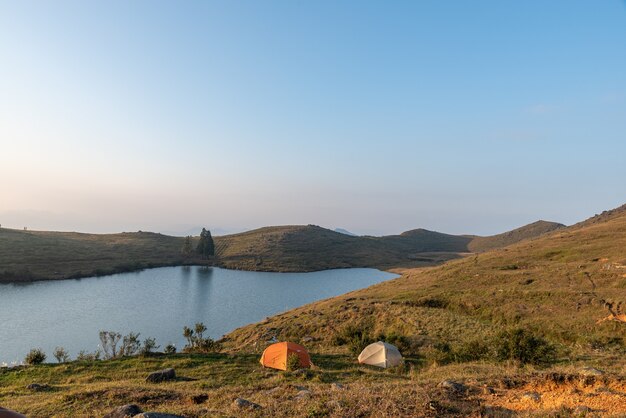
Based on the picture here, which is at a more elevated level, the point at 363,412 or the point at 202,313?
the point at 363,412

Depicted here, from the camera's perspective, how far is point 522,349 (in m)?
20.4

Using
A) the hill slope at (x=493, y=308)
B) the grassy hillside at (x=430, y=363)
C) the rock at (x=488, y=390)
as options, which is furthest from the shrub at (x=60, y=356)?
the rock at (x=488, y=390)

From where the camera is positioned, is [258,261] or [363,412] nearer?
[363,412]

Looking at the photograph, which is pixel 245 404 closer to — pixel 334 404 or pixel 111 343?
pixel 334 404

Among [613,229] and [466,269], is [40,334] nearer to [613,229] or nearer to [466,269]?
[466,269]

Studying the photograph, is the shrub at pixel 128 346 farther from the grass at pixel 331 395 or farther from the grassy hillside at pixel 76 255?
the grassy hillside at pixel 76 255

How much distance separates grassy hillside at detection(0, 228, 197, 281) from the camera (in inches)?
3802

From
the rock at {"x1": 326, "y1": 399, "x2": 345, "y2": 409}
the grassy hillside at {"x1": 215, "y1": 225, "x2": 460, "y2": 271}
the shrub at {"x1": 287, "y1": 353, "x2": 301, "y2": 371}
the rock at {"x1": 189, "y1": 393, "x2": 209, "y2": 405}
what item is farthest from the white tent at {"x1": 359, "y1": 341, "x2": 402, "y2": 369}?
the grassy hillside at {"x1": 215, "y1": 225, "x2": 460, "y2": 271}

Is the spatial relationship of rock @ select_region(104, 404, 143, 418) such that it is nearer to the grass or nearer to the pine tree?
the grass

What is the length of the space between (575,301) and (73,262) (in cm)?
12914

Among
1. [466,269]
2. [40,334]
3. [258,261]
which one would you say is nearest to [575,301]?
[466,269]

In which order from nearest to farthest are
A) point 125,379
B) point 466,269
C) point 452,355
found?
point 125,379, point 452,355, point 466,269

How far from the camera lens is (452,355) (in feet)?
77.5

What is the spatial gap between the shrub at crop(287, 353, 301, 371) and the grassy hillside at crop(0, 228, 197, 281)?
9786 cm
